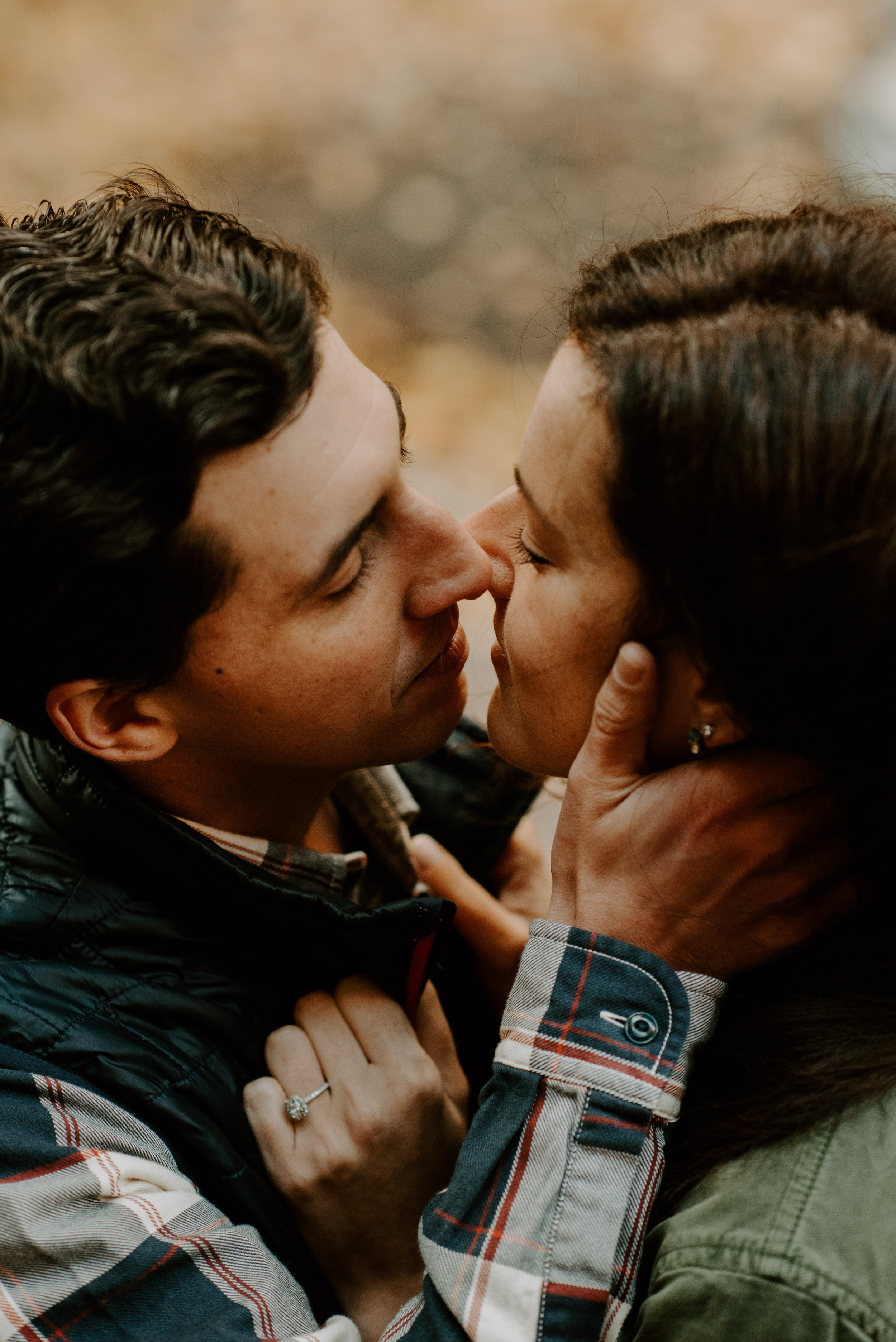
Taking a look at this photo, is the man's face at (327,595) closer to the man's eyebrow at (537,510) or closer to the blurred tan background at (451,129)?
the man's eyebrow at (537,510)

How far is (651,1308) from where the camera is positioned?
48.9 inches

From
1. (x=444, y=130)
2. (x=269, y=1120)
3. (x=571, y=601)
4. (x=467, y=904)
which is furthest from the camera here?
(x=444, y=130)

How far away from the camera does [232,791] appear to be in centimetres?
181

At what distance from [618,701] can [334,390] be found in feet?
2.15

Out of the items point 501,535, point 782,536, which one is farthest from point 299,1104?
point 782,536

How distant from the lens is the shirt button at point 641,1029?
139 centimetres

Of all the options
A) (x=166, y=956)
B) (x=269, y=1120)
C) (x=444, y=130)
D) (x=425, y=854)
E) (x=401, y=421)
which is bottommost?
(x=269, y=1120)

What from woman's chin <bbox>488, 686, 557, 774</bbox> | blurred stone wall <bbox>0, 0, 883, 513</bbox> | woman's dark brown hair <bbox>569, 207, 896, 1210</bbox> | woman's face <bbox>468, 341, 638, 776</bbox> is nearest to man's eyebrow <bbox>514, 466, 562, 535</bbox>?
woman's face <bbox>468, 341, 638, 776</bbox>

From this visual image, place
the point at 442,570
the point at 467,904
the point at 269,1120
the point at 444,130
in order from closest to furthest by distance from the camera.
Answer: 1. the point at 269,1120
2. the point at 442,570
3. the point at 467,904
4. the point at 444,130

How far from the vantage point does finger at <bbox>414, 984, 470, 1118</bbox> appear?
1.83 m

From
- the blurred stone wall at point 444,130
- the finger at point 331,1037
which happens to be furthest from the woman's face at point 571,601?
the blurred stone wall at point 444,130

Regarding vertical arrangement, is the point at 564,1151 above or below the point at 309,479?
below

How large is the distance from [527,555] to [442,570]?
0.52 feet

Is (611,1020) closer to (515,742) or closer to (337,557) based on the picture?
(515,742)
